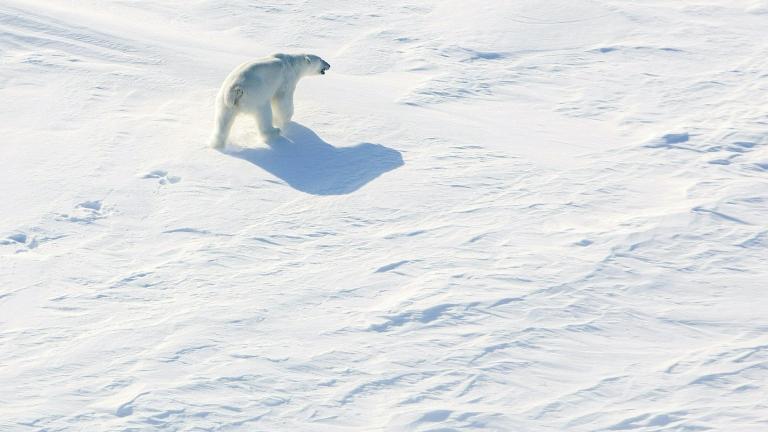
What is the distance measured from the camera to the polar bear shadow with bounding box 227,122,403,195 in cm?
849

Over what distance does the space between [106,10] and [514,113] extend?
4.50 meters

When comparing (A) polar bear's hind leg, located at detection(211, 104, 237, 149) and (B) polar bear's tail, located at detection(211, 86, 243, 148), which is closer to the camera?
(B) polar bear's tail, located at detection(211, 86, 243, 148)

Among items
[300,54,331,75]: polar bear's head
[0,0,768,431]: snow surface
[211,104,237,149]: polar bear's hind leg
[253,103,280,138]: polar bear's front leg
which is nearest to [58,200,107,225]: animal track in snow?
[0,0,768,431]: snow surface

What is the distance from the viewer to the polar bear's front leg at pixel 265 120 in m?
8.84

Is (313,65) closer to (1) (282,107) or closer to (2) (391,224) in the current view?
(1) (282,107)

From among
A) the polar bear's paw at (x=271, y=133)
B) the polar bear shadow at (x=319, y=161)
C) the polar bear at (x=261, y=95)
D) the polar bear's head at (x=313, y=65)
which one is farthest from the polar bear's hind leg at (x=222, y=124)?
the polar bear's head at (x=313, y=65)

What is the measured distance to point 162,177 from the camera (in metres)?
8.52

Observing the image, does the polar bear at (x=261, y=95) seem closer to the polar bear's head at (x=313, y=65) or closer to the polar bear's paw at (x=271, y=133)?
the polar bear's paw at (x=271, y=133)

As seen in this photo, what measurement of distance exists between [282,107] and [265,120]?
32 cm

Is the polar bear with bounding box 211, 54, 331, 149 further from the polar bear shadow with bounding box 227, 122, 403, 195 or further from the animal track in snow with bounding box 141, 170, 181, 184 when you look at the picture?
the animal track in snow with bounding box 141, 170, 181, 184

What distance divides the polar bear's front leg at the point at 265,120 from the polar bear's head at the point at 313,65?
0.72 metres

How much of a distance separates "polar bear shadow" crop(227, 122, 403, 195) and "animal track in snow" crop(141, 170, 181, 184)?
0.53m

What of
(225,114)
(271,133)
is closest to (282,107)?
(271,133)

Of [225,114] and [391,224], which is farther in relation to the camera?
[225,114]
